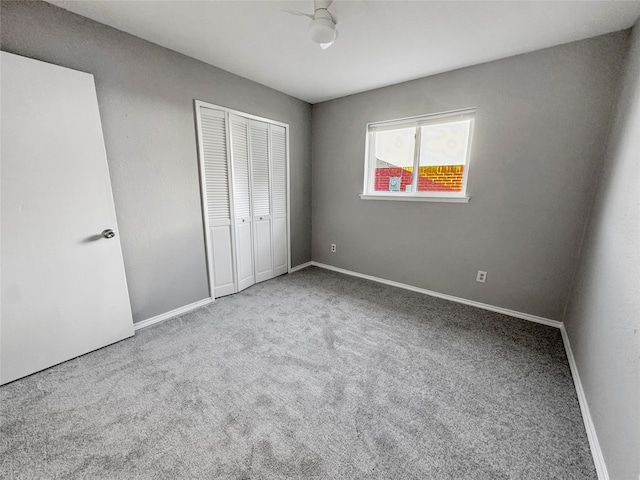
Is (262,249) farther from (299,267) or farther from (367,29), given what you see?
(367,29)

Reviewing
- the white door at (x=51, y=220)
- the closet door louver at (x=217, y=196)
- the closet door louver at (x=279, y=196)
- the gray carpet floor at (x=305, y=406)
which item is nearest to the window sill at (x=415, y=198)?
the closet door louver at (x=279, y=196)

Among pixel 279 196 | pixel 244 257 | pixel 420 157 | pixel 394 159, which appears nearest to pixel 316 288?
pixel 244 257

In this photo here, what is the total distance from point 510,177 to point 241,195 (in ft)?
9.05

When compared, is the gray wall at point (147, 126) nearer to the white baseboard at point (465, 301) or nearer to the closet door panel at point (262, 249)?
the closet door panel at point (262, 249)

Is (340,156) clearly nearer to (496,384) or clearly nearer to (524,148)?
(524,148)

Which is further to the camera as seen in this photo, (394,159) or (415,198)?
(394,159)

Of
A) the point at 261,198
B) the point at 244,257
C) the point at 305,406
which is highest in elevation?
the point at 261,198

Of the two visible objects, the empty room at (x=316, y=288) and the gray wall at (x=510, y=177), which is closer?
the empty room at (x=316, y=288)

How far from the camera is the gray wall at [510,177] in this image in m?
2.04

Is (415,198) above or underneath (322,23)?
underneath

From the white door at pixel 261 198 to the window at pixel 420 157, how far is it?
1.27 metres

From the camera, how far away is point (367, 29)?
6.10 feet

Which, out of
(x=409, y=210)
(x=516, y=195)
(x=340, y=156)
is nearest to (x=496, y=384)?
(x=516, y=195)

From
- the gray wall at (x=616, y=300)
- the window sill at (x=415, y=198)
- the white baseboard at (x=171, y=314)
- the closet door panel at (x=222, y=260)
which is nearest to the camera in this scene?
the gray wall at (x=616, y=300)
